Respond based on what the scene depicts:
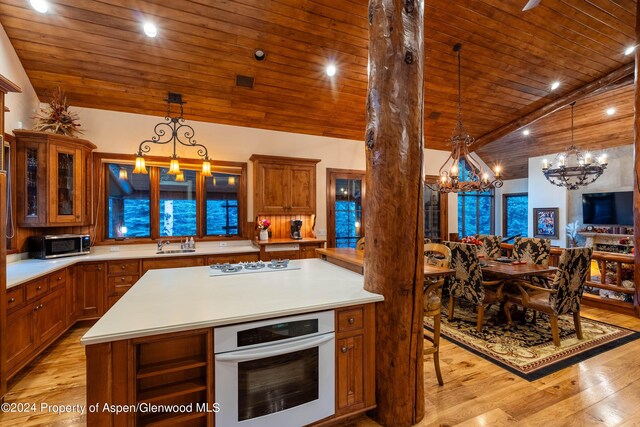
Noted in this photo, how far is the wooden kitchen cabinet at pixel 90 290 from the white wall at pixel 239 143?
1762mm

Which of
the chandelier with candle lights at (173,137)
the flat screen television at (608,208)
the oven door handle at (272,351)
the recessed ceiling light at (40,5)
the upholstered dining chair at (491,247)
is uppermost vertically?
the recessed ceiling light at (40,5)

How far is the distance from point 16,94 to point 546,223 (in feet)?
35.1

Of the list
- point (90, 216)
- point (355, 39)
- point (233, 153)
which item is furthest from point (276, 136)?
point (90, 216)

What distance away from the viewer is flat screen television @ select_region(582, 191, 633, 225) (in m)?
6.43

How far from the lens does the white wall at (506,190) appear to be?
28.5ft

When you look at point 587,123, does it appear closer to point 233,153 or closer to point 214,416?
point 233,153

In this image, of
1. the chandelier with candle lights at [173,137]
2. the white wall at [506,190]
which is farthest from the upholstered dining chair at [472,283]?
the white wall at [506,190]

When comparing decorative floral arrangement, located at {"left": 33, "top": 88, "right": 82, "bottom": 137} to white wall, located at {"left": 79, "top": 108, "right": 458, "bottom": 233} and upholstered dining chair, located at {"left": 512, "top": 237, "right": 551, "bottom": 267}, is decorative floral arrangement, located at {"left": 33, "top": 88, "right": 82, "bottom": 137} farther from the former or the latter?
upholstered dining chair, located at {"left": 512, "top": 237, "right": 551, "bottom": 267}

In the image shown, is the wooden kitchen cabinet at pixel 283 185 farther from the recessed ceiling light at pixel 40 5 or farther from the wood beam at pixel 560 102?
the wood beam at pixel 560 102

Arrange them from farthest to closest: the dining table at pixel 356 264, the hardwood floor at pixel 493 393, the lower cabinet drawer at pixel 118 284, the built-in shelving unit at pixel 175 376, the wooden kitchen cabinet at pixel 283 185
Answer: the wooden kitchen cabinet at pixel 283 185
the lower cabinet drawer at pixel 118 284
the dining table at pixel 356 264
the hardwood floor at pixel 493 393
the built-in shelving unit at pixel 175 376

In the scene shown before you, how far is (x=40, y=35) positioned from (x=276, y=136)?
3194 mm

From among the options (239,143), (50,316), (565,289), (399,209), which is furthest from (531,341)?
(50,316)

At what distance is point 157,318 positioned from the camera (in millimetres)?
1473

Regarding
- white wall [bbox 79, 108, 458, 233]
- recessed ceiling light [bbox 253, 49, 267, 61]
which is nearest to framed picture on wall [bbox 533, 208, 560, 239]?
A: white wall [bbox 79, 108, 458, 233]
